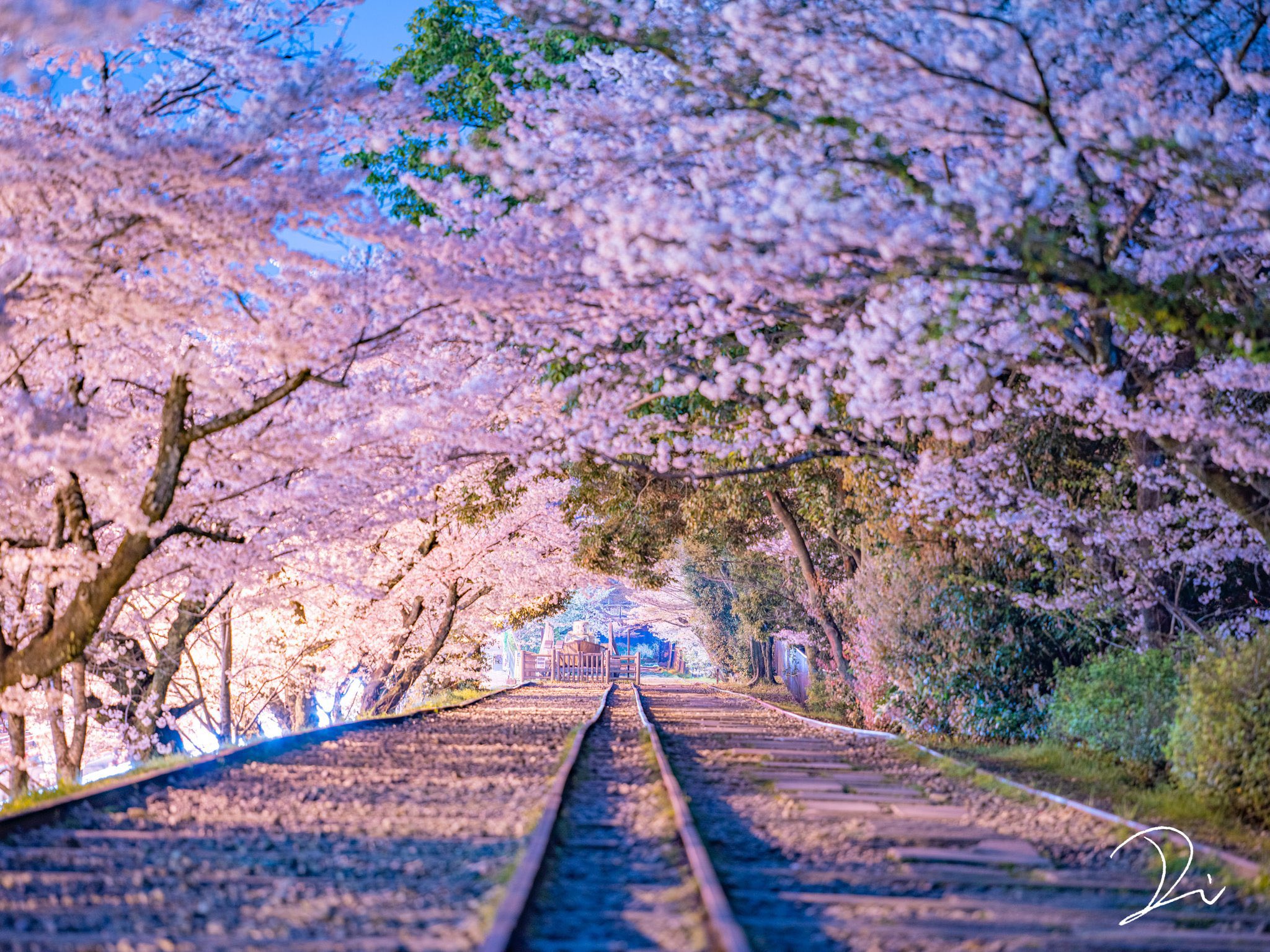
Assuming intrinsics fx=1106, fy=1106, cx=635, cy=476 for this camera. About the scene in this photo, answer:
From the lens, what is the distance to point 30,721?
85.5 ft

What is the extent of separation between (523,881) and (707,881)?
89 cm

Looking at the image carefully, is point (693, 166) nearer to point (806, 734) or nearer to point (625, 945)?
point (625, 945)

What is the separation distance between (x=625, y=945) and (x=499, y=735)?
10.8m

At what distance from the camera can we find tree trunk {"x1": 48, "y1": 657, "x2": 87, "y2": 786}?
1455cm

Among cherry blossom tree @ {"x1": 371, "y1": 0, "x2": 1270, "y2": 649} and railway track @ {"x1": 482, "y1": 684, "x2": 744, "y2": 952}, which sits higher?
cherry blossom tree @ {"x1": 371, "y1": 0, "x2": 1270, "y2": 649}

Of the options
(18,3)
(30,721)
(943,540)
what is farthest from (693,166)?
(30,721)

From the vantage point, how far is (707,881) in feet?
17.7

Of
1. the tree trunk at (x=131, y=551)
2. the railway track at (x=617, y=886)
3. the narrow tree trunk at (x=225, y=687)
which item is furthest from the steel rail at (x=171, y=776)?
the narrow tree trunk at (x=225, y=687)

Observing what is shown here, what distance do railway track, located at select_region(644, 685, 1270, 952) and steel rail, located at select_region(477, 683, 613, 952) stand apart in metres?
1.02

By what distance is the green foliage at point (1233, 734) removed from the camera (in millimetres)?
8594

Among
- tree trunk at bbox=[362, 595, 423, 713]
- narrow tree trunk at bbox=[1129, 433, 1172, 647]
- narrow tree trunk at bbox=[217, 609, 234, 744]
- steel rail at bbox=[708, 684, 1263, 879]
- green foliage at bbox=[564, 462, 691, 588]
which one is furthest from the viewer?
tree trunk at bbox=[362, 595, 423, 713]

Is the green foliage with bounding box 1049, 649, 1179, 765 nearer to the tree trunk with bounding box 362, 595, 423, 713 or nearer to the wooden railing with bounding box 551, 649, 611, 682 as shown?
the tree trunk with bounding box 362, 595, 423, 713
